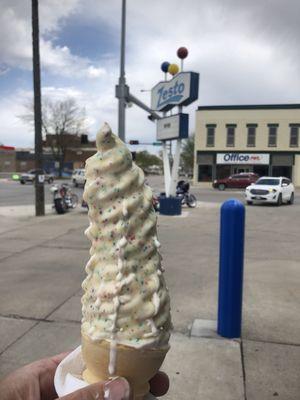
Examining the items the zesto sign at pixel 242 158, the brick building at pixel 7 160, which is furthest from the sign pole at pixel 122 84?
the brick building at pixel 7 160

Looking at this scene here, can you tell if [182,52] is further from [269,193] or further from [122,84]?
[269,193]

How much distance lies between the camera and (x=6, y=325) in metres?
4.40

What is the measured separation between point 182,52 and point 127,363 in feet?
50.7

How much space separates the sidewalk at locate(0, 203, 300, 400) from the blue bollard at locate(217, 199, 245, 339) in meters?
0.17

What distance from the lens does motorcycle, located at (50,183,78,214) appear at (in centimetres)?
1494

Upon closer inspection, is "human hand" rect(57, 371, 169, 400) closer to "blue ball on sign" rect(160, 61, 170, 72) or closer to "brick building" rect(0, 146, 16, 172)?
"blue ball on sign" rect(160, 61, 170, 72)

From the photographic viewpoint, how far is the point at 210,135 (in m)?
41.3

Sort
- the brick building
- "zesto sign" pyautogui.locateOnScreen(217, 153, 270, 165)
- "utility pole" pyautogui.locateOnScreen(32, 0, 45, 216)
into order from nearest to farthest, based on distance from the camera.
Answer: "utility pole" pyautogui.locateOnScreen(32, 0, 45, 216)
"zesto sign" pyautogui.locateOnScreen(217, 153, 270, 165)
the brick building

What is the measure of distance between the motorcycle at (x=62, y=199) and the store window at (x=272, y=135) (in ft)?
94.5

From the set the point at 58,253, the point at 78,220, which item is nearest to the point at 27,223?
the point at 78,220

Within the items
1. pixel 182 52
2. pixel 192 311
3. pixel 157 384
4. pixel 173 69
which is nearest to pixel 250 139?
pixel 173 69

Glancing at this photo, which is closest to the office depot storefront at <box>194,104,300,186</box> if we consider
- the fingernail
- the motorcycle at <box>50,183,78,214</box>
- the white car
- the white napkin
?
the white car

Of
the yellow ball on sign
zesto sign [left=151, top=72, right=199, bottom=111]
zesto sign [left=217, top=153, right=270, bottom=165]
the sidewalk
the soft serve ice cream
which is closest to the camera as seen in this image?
the soft serve ice cream

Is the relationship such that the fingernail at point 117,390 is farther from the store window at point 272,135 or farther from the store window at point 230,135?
the store window at point 272,135
